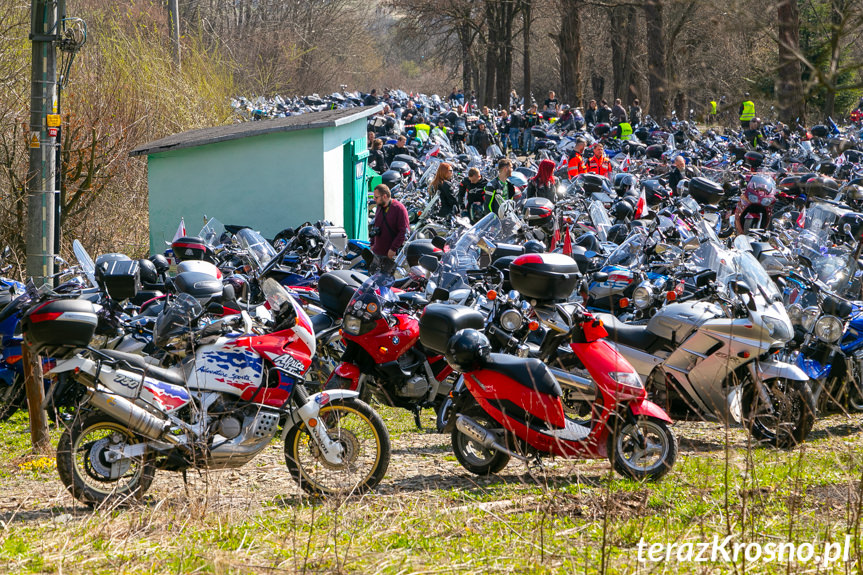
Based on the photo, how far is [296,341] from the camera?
5641 millimetres

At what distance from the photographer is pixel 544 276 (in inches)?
251

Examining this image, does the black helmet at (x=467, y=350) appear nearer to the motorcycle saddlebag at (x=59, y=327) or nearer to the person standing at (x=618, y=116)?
the motorcycle saddlebag at (x=59, y=327)

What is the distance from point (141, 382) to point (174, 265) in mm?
5121

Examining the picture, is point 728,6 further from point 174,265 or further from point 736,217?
point 736,217

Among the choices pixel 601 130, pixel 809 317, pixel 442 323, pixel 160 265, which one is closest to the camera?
pixel 442 323

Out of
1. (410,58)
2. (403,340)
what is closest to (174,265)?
(403,340)

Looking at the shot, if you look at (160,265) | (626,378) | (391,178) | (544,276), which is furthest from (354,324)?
(391,178)

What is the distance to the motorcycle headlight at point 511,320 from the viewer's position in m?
7.05

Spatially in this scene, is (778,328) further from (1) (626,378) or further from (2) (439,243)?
(2) (439,243)

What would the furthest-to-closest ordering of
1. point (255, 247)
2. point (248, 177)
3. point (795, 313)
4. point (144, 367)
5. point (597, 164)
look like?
point (597, 164)
point (248, 177)
point (255, 247)
point (795, 313)
point (144, 367)

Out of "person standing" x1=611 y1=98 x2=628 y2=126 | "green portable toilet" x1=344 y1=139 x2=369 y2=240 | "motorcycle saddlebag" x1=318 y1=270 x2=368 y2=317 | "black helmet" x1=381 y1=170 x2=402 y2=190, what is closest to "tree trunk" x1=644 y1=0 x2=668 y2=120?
"person standing" x1=611 y1=98 x2=628 y2=126

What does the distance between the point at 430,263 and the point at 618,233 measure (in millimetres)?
3923

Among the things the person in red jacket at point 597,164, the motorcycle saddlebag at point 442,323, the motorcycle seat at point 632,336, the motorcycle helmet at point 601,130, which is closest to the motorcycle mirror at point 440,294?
the motorcycle seat at point 632,336

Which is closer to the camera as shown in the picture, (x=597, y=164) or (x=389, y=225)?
(x=389, y=225)
